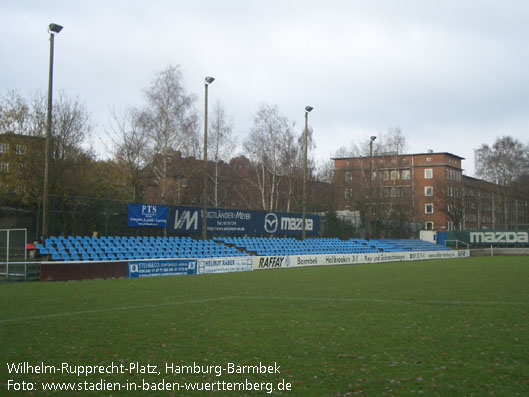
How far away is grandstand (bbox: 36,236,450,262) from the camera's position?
2433cm

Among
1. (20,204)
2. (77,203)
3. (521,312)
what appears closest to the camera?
(521,312)

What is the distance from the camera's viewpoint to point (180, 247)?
97.7 feet

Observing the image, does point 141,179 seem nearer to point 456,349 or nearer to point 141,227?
point 141,227

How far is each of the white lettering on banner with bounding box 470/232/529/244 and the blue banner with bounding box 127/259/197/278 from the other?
38096mm

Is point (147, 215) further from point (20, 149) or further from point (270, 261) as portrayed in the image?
point (20, 149)

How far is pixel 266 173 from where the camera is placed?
2141 inches

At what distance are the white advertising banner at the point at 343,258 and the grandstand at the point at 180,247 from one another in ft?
7.08

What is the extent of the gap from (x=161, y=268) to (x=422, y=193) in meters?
71.4

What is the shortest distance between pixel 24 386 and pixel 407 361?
5595 mm

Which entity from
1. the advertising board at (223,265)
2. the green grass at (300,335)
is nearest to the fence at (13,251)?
the green grass at (300,335)

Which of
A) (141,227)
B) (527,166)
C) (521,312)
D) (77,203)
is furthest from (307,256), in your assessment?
(527,166)

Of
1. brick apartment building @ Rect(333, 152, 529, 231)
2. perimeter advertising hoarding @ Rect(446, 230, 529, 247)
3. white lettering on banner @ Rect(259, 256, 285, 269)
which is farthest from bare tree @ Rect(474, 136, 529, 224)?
white lettering on banner @ Rect(259, 256, 285, 269)

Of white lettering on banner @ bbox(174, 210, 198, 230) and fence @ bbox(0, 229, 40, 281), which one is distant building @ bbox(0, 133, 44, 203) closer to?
white lettering on banner @ bbox(174, 210, 198, 230)

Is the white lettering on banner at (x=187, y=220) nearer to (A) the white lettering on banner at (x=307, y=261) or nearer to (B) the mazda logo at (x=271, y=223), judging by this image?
(B) the mazda logo at (x=271, y=223)
